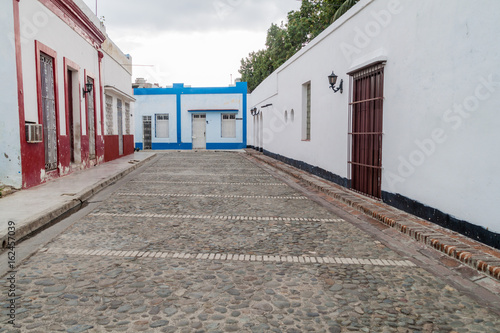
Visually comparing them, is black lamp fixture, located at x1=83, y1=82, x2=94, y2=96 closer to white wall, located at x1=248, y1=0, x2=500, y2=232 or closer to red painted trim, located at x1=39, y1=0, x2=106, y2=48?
red painted trim, located at x1=39, y1=0, x2=106, y2=48

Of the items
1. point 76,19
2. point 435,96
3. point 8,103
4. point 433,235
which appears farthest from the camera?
point 76,19

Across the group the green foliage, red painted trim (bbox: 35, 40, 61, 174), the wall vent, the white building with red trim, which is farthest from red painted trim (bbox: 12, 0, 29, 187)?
the green foliage

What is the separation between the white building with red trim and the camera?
24.4 feet

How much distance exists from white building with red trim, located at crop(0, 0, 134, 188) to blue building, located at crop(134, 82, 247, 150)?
12538 mm

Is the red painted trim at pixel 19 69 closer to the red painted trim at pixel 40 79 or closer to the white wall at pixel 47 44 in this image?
the white wall at pixel 47 44

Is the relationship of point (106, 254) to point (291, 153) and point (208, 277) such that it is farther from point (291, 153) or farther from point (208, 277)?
point (291, 153)

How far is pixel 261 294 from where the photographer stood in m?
3.06

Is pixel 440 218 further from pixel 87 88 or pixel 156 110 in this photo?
pixel 156 110

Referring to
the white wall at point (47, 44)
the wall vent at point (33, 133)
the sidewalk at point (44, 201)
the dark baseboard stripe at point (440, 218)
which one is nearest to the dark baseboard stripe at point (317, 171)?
the dark baseboard stripe at point (440, 218)

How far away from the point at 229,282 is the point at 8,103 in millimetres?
6528

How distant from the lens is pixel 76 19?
38.2 ft

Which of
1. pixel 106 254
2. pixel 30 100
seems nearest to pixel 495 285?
pixel 106 254

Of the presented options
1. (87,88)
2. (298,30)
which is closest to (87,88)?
(87,88)

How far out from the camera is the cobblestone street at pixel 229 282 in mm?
2621
